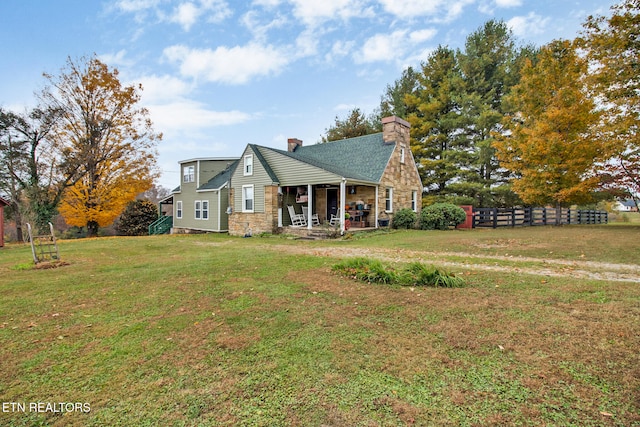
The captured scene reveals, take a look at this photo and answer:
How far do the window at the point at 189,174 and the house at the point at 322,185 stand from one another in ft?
7.83

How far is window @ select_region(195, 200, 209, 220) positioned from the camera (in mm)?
21166

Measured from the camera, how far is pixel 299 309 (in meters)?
4.01

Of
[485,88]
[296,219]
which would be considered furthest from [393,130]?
[485,88]

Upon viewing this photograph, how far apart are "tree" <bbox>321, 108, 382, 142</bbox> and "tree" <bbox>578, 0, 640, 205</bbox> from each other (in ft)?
52.1

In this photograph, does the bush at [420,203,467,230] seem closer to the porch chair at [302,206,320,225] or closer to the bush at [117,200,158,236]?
the porch chair at [302,206,320,225]

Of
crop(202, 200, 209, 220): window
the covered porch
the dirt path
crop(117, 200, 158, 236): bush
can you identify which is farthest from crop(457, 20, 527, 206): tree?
crop(117, 200, 158, 236): bush

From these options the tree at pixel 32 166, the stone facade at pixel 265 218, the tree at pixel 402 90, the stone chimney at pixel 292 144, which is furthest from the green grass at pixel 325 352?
the tree at pixel 402 90

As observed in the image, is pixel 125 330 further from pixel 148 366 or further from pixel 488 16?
pixel 488 16

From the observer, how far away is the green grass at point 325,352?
6.70 feet

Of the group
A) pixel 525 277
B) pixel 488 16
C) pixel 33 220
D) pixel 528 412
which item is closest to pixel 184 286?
pixel 528 412

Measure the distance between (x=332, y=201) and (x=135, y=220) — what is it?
18.8m

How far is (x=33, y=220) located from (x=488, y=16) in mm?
34149

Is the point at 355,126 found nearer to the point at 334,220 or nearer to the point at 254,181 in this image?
the point at 254,181

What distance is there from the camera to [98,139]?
19.5m
